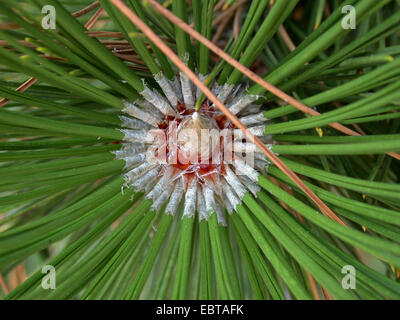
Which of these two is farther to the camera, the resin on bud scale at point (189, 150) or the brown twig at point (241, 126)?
the resin on bud scale at point (189, 150)

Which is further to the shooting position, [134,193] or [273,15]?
[134,193]

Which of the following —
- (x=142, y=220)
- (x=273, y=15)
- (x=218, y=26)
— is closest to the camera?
(x=273, y=15)

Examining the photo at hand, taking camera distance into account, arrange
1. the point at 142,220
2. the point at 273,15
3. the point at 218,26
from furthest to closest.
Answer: the point at 218,26
the point at 142,220
the point at 273,15

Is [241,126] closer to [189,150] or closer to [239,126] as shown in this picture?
[239,126]

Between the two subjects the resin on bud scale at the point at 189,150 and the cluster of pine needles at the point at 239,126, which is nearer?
the cluster of pine needles at the point at 239,126

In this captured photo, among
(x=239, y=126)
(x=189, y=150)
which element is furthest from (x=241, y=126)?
(x=189, y=150)

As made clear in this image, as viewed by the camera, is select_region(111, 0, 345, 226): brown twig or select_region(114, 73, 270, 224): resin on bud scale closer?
select_region(111, 0, 345, 226): brown twig

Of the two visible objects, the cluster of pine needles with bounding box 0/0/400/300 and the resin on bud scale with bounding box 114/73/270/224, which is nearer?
the cluster of pine needles with bounding box 0/0/400/300

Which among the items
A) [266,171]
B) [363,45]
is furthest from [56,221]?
[363,45]

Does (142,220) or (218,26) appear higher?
(218,26)
